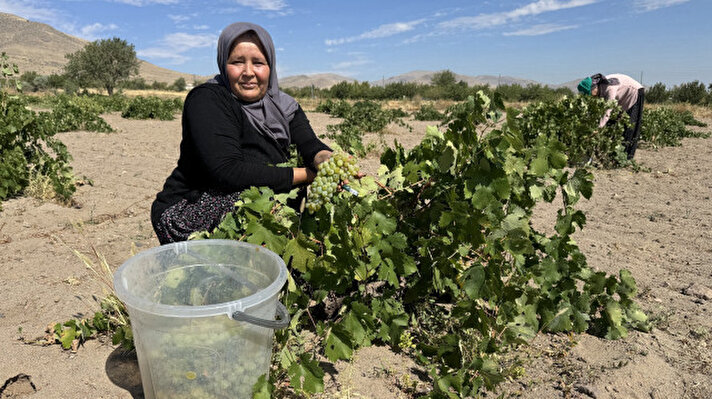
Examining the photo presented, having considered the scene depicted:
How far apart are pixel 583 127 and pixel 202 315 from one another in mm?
6221

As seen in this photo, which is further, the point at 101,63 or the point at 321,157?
the point at 101,63

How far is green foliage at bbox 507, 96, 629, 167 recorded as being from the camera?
638 cm

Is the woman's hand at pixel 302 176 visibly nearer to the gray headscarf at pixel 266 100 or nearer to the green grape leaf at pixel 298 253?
the gray headscarf at pixel 266 100

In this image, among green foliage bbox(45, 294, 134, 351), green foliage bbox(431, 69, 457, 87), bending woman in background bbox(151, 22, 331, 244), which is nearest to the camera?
green foliage bbox(45, 294, 134, 351)

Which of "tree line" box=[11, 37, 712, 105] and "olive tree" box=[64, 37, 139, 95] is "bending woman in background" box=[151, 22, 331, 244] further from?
"olive tree" box=[64, 37, 139, 95]

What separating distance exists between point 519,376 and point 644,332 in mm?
916

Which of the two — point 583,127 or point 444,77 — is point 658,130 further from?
point 444,77

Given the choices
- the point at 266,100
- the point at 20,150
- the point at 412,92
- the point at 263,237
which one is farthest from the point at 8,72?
the point at 412,92

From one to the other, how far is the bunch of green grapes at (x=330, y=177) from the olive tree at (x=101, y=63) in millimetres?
50394

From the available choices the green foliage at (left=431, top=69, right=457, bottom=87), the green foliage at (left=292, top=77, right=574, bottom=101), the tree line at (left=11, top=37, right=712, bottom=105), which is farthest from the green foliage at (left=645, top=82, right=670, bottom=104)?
the green foliage at (left=431, top=69, right=457, bottom=87)

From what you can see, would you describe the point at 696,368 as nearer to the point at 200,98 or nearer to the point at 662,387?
the point at 662,387

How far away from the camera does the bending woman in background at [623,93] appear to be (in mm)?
6701

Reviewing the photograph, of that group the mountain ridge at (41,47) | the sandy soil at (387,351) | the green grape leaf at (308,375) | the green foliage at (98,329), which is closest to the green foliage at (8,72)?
the sandy soil at (387,351)

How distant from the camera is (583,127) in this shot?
6.16 metres
